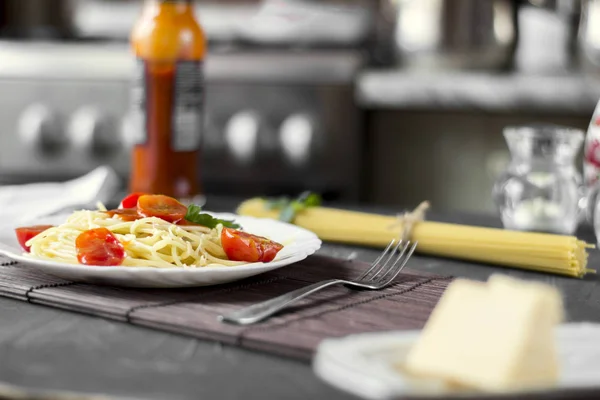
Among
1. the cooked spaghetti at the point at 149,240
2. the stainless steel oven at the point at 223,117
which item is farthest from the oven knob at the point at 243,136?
the cooked spaghetti at the point at 149,240

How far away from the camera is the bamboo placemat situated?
830 millimetres

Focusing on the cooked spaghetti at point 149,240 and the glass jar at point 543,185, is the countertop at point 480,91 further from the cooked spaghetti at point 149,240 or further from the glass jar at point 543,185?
the cooked spaghetti at point 149,240

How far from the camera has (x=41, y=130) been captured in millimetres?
2896

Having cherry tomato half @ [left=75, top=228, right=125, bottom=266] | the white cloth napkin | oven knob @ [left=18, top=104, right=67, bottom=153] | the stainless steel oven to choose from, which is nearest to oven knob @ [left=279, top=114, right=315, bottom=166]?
the stainless steel oven

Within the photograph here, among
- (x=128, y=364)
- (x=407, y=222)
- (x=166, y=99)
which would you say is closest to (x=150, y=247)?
(x=128, y=364)

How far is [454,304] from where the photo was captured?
2.20ft

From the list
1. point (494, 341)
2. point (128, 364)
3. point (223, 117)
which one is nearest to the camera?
point (494, 341)

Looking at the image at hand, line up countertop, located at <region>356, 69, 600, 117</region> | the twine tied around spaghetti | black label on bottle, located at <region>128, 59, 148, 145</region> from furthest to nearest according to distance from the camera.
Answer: countertop, located at <region>356, 69, 600, 117</region>
black label on bottle, located at <region>128, 59, 148, 145</region>
the twine tied around spaghetti

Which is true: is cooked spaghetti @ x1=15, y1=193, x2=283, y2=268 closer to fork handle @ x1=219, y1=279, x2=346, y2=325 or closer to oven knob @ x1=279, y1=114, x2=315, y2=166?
fork handle @ x1=219, y1=279, x2=346, y2=325

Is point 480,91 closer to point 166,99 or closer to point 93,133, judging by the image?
point 93,133

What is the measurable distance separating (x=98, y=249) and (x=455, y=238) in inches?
19.6

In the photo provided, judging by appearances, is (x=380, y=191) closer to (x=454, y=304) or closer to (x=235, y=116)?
(x=235, y=116)

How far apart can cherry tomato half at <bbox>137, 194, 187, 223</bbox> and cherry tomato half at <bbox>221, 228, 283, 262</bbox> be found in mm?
82

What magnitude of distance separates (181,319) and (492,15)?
7.57 feet
